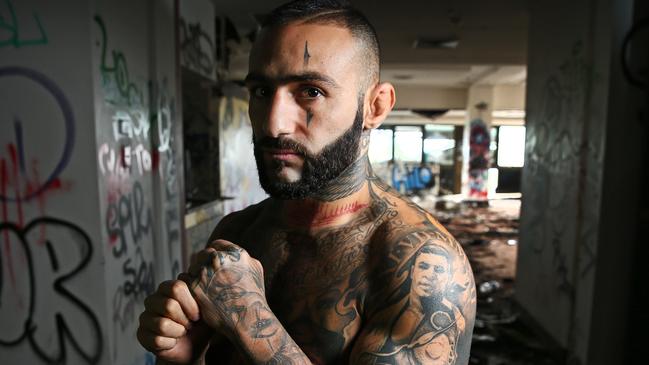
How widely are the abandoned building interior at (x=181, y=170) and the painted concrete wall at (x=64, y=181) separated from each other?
11 millimetres

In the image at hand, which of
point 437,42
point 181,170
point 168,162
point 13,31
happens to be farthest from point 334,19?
point 437,42

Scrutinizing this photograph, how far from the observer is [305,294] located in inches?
48.1

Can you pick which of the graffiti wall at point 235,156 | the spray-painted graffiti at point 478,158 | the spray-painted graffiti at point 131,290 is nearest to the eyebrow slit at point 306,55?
the spray-painted graffiti at point 131,290

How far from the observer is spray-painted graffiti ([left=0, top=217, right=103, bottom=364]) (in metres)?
2.62

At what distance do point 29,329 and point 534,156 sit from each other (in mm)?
4917

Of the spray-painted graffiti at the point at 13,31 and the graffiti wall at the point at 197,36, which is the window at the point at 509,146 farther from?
the spray-painted graffiti at the point at 13,31

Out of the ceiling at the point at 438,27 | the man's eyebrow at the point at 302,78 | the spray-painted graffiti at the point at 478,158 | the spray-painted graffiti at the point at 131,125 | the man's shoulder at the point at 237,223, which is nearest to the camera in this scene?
the man's eyebrow at the point at 302,78

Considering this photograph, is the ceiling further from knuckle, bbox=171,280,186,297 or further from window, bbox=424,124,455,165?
window, bbox=424,124,455,165

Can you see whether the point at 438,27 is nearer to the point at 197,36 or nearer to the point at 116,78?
the point at 197,36

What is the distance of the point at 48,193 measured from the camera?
103 inches

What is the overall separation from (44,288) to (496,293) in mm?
5541

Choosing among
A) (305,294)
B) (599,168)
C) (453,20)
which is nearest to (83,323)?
(305,294)

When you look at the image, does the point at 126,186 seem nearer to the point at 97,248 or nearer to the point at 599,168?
the point at 97,248

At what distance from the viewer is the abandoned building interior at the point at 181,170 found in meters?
2.56
